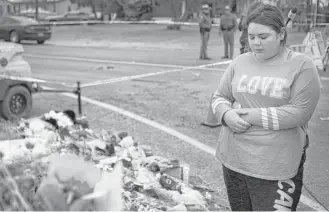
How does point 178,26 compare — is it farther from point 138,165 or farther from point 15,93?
point 138,165

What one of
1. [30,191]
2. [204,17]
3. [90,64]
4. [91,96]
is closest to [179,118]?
[91,96]

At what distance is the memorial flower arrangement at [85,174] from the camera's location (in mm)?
1360

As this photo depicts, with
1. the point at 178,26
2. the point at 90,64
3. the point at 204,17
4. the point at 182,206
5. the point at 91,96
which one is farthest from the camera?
the point at 178,26

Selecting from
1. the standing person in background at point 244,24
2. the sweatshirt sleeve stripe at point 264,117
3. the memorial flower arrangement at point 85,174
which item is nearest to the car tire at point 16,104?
the memorial flower arrangement at point 85,174

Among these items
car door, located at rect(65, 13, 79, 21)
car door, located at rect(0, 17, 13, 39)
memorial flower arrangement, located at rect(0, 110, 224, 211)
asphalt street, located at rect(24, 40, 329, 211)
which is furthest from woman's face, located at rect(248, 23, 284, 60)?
car door, located at rect(65, 13, 79, 21)

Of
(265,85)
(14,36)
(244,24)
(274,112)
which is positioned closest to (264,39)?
(265,85)

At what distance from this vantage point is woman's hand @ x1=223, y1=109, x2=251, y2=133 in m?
2.46

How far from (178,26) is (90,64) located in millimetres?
18500

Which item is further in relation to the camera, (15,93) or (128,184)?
(15,93)

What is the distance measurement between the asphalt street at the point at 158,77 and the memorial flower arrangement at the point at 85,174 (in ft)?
1.76

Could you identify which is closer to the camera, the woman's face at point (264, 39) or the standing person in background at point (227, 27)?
the woman's face at point (264, 39)

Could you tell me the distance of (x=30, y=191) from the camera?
1.58m

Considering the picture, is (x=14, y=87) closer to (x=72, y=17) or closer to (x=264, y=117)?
(x=264, y=117)

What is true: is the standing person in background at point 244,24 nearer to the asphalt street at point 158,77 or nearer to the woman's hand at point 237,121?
the woman's hand at point 237,121
